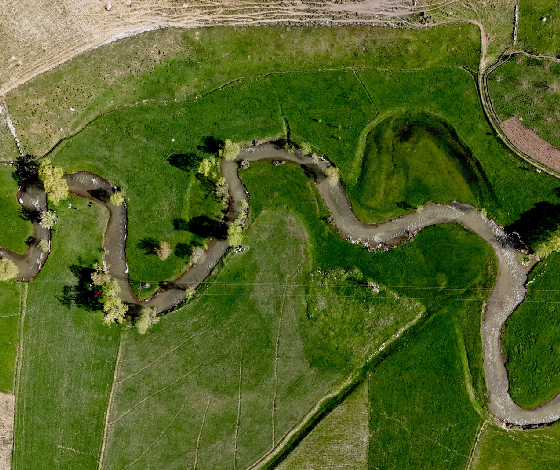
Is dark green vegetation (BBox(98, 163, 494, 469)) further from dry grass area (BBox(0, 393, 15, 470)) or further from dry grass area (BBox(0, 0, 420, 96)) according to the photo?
dry grass area (BBox(0, 0, 420, 96))

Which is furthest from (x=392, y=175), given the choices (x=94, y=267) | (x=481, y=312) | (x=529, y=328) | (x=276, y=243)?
(x=94, y=267)

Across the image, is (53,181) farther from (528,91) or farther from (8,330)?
(528,91)

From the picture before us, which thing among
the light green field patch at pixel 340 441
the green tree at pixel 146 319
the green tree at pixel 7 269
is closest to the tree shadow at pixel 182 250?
the green tree at pixel 146 319

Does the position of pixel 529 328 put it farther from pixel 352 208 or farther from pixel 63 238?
A: pixel 63 238

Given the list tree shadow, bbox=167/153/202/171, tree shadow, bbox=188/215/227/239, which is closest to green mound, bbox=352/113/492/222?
tree shadow, bbox=188/215/227/239

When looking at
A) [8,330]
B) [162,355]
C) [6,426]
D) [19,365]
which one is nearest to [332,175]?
[162,355]
